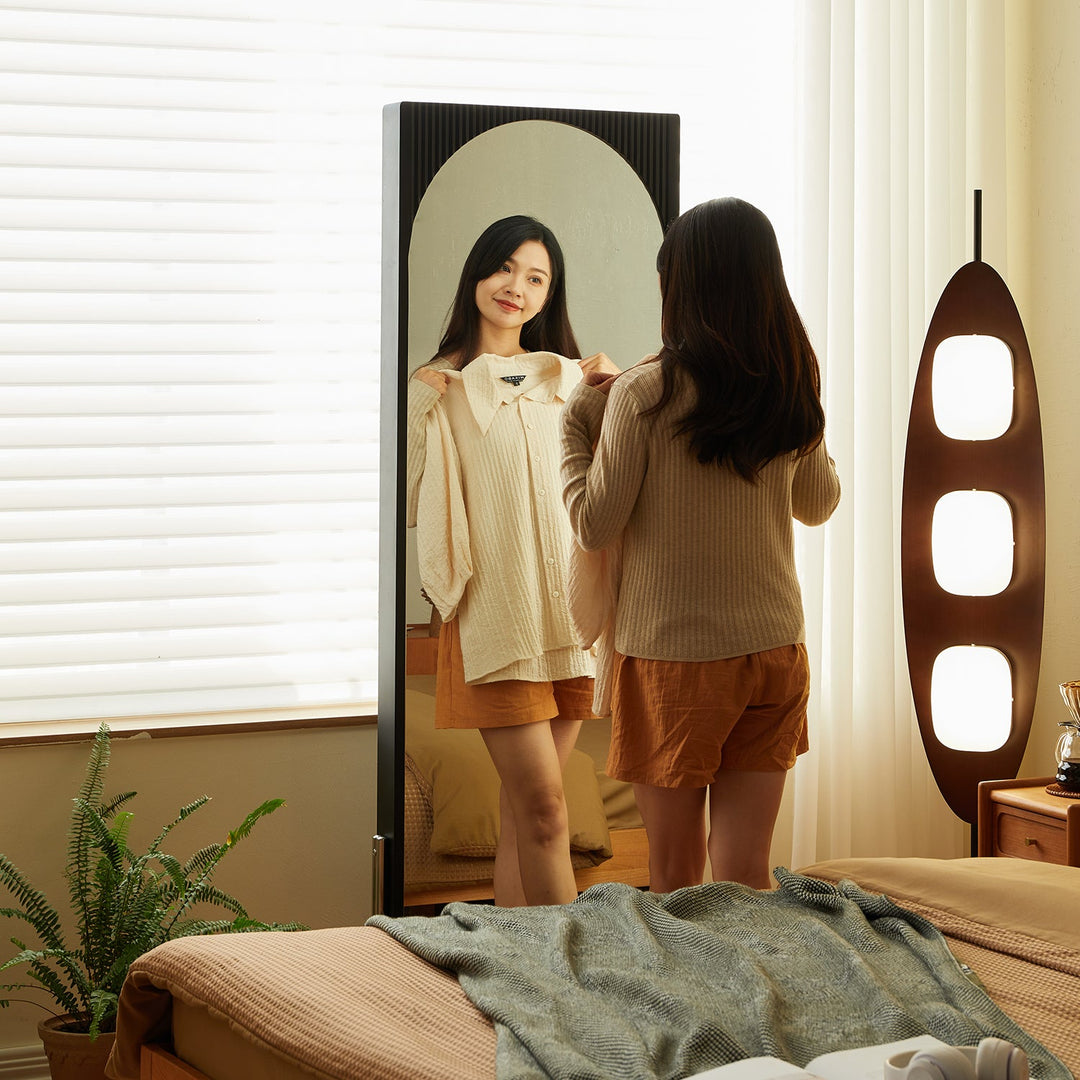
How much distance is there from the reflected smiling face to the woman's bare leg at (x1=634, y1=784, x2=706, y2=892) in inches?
38.9

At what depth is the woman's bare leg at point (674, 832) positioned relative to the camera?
2078mm

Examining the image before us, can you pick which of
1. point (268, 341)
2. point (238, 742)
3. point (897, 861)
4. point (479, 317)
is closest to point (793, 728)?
point (897, 861)

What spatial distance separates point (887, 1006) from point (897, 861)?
534mm

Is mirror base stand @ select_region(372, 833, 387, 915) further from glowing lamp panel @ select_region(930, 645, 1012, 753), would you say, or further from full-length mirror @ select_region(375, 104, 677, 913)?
glowing lamp panel @ select_region(930, 645, 1012, 753)

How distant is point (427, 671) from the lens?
2.52 meters

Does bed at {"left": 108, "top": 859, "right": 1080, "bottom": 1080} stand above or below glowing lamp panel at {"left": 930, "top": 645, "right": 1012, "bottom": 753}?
below

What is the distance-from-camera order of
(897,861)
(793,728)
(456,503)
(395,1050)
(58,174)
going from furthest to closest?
(58,174) → (456,503) → (793,728) → (897,861) → (395,1050)

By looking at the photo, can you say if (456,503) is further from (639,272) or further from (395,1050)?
(395,1050)

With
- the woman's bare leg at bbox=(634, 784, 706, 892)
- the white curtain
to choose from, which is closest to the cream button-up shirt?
the woman's bare leg at bbox=(634, 784, 706, 892)

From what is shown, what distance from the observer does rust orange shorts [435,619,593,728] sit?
2.51m

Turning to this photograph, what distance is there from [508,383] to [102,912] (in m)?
1.26

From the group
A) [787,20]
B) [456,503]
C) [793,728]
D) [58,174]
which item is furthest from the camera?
[787,20]

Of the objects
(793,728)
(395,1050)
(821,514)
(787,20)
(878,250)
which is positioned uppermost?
(787,20)

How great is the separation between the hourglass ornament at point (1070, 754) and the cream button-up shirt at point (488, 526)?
104 centimetres
